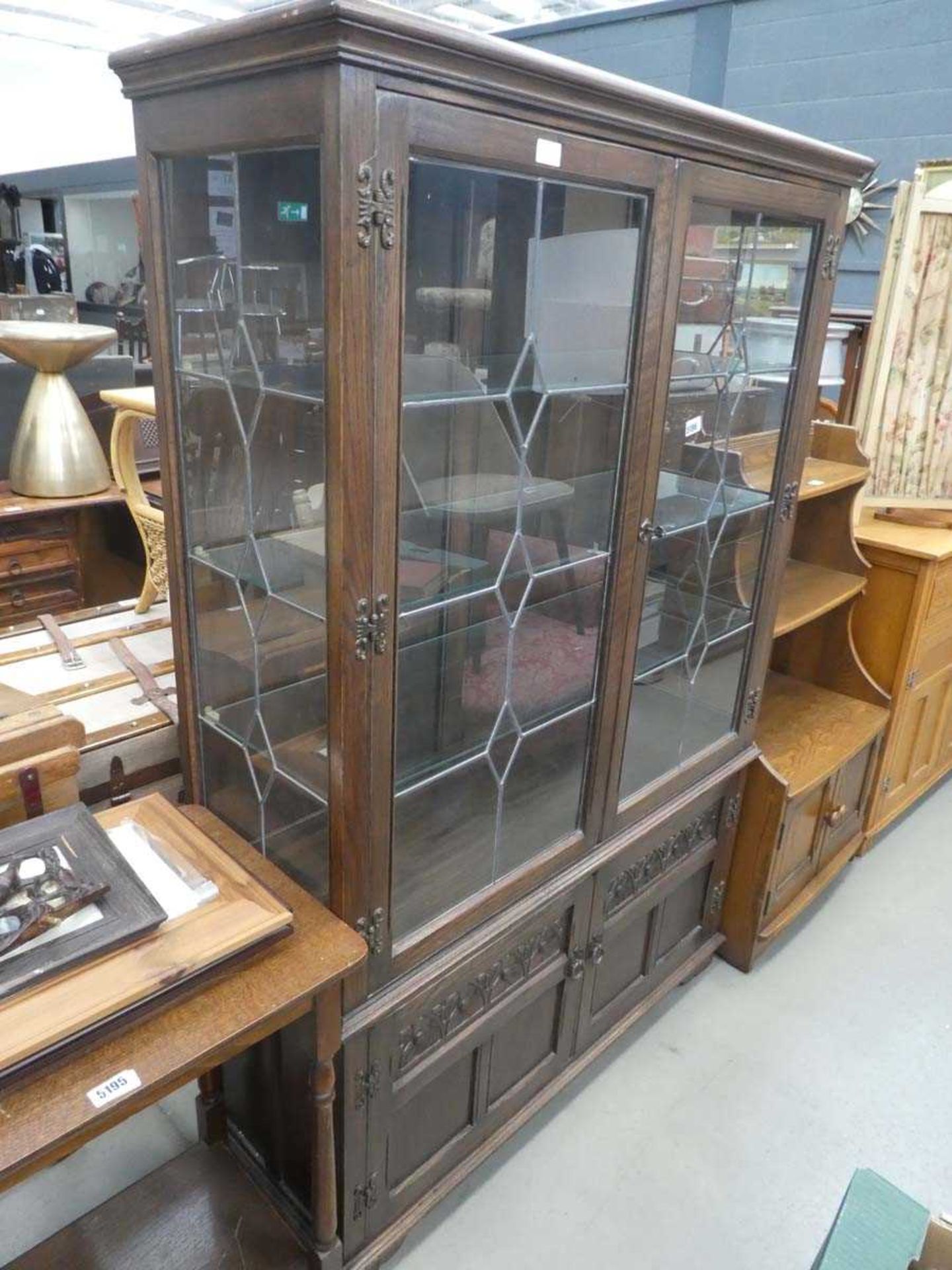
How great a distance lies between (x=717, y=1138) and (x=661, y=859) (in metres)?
0.54

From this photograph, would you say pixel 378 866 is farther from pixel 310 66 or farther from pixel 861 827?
pixel 861 827

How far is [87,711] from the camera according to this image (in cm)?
147

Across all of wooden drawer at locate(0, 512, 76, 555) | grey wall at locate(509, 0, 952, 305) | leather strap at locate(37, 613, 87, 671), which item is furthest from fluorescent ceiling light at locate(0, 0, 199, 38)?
leather strap at locate(37, 613, 87, 671)

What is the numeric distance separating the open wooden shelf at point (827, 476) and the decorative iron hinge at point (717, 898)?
0.91m

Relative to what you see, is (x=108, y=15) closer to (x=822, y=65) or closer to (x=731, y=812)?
(x=822, y=65)

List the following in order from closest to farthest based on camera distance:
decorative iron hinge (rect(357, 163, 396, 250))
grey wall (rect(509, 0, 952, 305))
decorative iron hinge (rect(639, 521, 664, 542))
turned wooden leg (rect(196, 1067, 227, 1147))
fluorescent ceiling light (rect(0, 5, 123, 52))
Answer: decorative iron hinge (rect(357, 163, 396, 250)) → decorative iron hinge (rect(639, 521, 664, 542)) → turned wooden leg (rect(196, 1067, 227, 1147)) → grey wall (rect(509, 0, 952, 305)) → fluorescent ceiling light (rect(0, 5, 123, 52))

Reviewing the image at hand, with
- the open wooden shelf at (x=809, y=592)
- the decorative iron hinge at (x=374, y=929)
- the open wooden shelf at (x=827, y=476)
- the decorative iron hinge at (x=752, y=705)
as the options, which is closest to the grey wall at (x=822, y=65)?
the open wooden shelf at (x=827, y=476)

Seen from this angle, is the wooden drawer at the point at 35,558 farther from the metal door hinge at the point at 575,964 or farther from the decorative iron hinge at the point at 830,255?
Result: the decorative iron hinge at the point at 830,255

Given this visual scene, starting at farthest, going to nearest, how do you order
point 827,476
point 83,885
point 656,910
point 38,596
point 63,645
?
point 38,596 < point 827,476 < point 656,910 < point 63,645 < point 83,885

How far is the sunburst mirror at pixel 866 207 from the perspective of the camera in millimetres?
3514

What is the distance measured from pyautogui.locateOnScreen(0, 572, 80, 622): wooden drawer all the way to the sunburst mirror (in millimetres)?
3163

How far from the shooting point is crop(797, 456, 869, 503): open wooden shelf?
6.86 ft

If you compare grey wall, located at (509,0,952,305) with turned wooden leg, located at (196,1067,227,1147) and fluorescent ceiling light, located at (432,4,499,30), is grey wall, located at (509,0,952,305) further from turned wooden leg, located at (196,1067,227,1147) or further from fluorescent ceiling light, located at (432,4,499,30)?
turned wooden leg, located at (196,1067,227,1147)

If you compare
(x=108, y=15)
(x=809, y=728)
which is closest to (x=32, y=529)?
(x=809, y=728)
